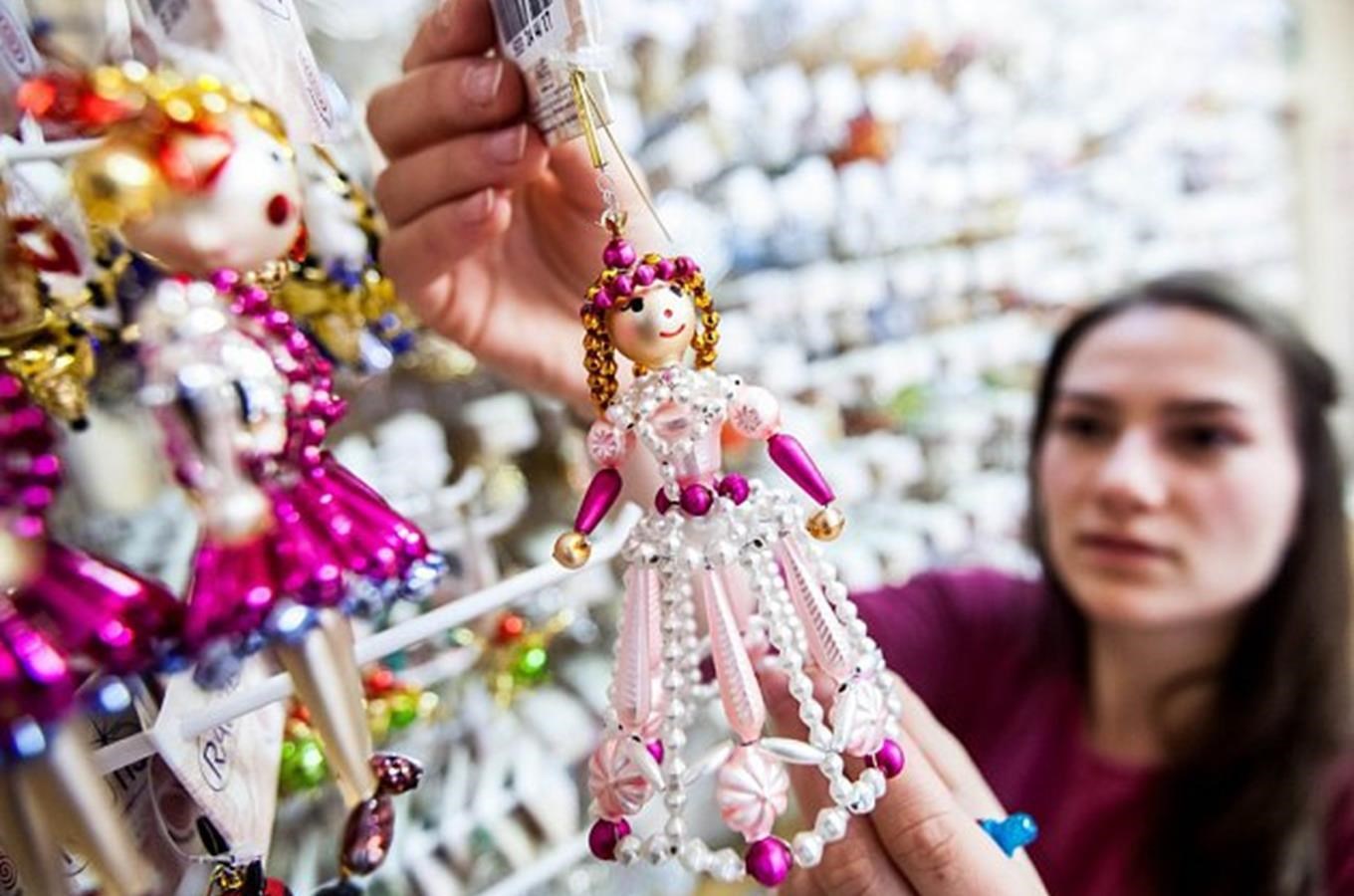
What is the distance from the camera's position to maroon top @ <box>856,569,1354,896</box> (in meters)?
0.83

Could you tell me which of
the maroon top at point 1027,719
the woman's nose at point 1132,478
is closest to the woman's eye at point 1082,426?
the woman's nose at point 1132,478

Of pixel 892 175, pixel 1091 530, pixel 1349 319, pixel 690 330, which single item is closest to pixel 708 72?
pixel 892 175

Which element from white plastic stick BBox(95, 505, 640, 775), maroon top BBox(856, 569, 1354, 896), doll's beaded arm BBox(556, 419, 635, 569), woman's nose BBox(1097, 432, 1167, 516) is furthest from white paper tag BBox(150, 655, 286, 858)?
woman's nose BBox(1097, 432, 1167, 516)

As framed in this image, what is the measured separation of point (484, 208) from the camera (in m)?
0.40

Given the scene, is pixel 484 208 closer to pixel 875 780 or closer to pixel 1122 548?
pixel 875 780

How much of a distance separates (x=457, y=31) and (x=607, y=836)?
30 centimetres

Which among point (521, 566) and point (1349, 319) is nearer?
point (521, 566)

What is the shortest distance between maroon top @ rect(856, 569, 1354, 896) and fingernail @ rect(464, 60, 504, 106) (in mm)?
567

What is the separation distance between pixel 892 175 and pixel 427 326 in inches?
36.2

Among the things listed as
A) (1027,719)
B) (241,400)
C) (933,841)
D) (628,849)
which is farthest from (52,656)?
Answer: (1027,719)

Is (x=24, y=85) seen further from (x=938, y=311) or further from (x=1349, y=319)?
(x=1349, y=319)

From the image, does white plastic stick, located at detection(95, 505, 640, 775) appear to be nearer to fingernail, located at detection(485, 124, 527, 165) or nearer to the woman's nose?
fingernail, located at detection(485, 124, 527, 165)

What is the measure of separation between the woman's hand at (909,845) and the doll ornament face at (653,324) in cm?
15

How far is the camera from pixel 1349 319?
88.0 inches
